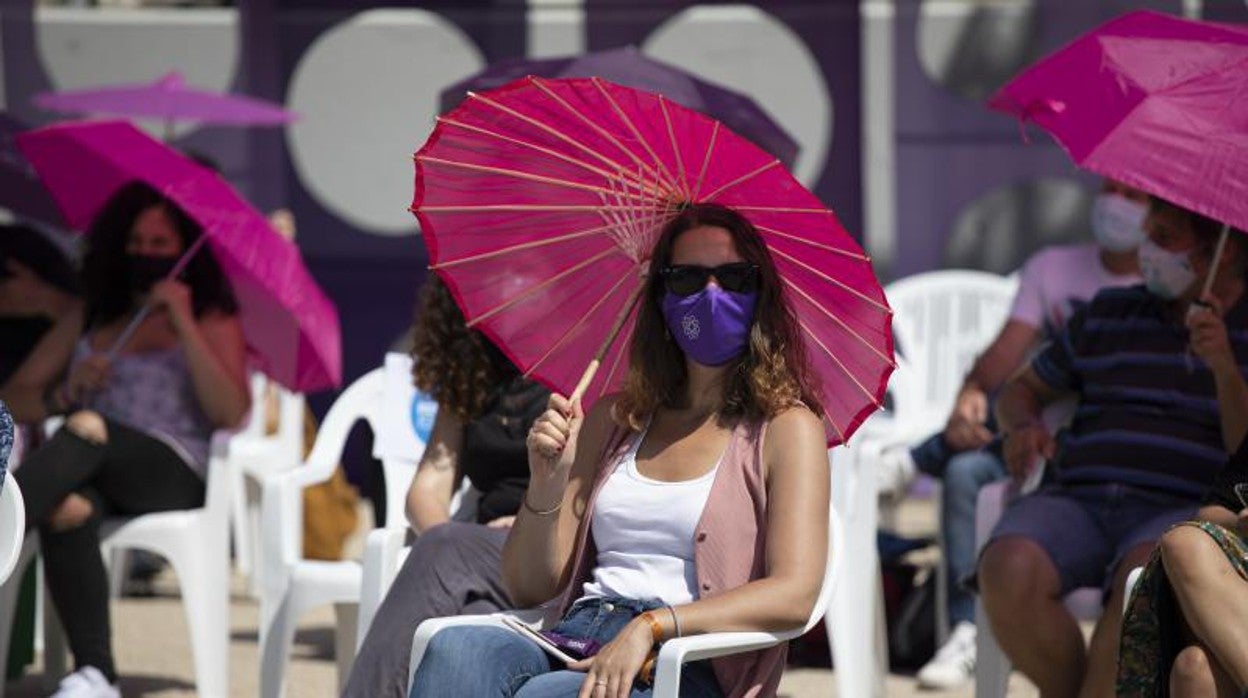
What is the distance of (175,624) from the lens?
750 cm

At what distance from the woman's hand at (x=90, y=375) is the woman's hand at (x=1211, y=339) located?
3.02 m

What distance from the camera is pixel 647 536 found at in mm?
4316

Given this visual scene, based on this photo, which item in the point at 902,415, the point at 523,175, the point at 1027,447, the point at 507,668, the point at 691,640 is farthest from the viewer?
the point at 902,415

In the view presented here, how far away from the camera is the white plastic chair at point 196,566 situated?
6168 millimetres

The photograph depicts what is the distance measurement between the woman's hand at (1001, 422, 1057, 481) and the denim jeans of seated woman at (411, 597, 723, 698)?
161 centimetres

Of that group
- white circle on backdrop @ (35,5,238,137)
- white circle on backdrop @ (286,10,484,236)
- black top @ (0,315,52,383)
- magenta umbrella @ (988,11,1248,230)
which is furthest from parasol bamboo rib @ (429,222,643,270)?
white circle on backdrop @ (35,5,238,137)

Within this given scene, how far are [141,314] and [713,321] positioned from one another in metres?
2.74

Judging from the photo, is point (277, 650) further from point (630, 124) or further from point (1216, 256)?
point (1216, 256)

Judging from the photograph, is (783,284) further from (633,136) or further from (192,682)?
(192,682)

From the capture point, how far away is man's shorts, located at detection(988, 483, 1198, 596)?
5195mm

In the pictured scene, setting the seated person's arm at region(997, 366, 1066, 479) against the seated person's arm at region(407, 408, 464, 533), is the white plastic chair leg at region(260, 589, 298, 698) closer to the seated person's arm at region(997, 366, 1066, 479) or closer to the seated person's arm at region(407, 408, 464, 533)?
the seated person's arm at region(407, 408, 464, 533)

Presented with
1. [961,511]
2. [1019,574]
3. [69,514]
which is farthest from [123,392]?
[1019,574]

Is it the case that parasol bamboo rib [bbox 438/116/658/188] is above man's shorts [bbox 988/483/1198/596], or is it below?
above

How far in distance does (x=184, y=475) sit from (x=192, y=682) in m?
0.72
